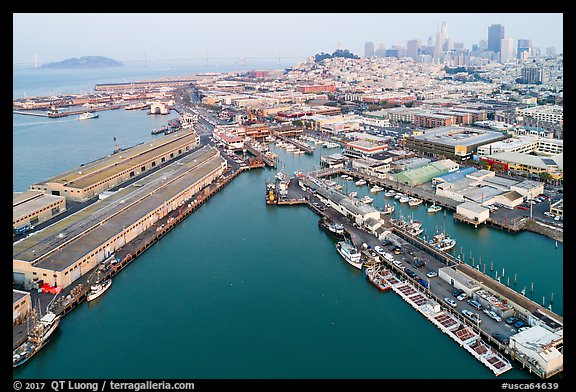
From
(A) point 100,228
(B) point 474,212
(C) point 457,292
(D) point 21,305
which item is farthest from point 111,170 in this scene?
(C) point 457,292

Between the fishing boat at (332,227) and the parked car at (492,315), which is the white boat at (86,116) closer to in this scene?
the fishing boat at (332,227)

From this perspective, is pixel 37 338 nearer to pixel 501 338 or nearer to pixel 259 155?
pixel 501 338

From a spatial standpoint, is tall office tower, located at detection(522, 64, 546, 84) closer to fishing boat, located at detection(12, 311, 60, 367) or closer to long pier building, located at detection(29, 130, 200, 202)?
long pier building, located at detection(29, 130, 200, 202)

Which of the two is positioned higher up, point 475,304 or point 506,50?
point 506,50

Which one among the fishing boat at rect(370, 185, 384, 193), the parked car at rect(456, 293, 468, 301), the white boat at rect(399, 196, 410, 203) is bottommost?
the parked car at rect(456, 293, 468, 301)

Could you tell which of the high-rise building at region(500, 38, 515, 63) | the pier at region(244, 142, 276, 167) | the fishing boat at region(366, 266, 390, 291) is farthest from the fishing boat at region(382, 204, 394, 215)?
the high-rise building at region(500, 38, 515, 63)

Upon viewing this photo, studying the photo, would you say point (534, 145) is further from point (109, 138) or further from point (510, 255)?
point (109, 138)
